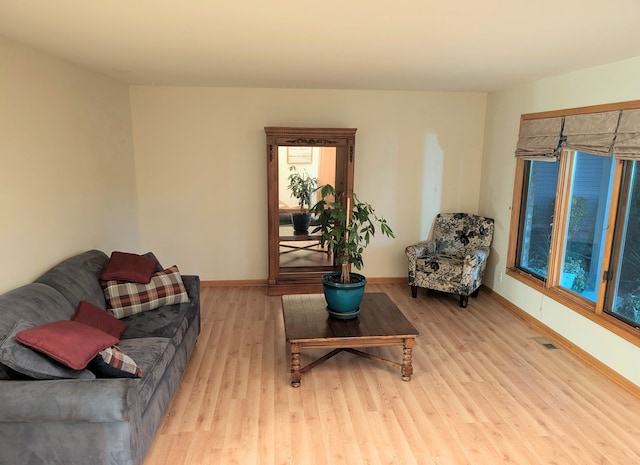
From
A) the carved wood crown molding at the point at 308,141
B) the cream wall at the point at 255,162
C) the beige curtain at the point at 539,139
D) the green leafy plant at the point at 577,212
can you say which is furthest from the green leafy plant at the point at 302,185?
the green leafy plant at the point at 577,212

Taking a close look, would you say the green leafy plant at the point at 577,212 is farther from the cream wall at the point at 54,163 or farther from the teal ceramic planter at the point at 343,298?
the cream wall at the point at 54,163

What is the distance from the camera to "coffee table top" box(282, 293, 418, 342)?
9.52ft

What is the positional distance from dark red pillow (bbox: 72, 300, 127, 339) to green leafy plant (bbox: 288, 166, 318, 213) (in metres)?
2.28

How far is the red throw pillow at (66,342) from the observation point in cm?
192

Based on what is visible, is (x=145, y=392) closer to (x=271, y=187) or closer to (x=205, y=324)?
(x=205, y=324)

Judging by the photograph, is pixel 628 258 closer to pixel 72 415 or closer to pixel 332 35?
pixel 332 35

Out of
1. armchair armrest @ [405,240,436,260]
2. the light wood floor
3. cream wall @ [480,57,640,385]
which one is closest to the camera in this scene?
the light wood floor

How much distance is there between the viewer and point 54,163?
305 centimetres

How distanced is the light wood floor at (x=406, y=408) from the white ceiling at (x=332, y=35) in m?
2.23

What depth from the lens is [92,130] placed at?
12.1 ft

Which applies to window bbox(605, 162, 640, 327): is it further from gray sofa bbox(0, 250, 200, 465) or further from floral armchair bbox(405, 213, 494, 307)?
gray sofa bbox(0, 250, 200, 465)

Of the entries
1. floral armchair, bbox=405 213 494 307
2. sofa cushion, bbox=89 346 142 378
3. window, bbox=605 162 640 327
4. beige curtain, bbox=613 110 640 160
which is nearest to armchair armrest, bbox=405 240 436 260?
floral armchair, bbox=405 213 494 307

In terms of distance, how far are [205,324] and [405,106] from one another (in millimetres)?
3205

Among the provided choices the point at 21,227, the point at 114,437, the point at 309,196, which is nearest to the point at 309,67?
the point at 309,196
